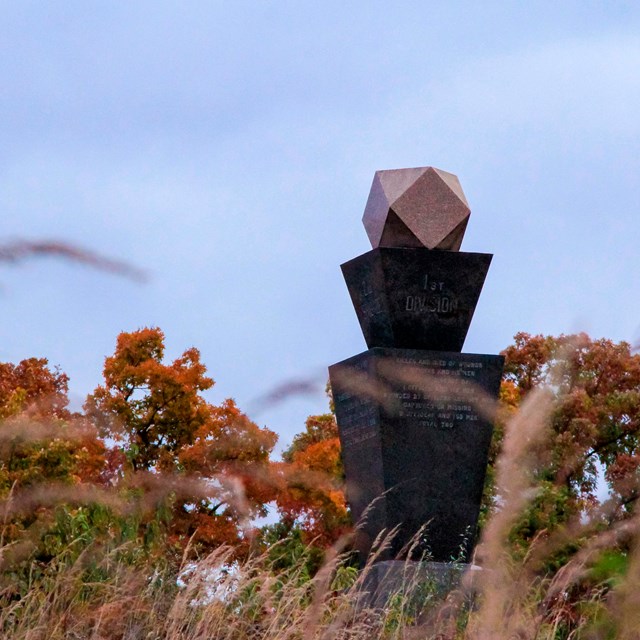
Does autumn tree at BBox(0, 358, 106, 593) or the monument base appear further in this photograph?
the monument base

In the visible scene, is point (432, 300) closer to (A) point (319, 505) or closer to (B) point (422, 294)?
(B) point (422, 294)

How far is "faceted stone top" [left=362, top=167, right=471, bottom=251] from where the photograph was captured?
1082cm

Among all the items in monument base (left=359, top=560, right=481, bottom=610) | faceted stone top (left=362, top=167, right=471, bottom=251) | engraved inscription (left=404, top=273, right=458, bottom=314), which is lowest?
monument base (left=359, top=560, right=481, bottom=610)

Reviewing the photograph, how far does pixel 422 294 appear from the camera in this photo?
10.7 m

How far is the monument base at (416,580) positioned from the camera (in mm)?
8945

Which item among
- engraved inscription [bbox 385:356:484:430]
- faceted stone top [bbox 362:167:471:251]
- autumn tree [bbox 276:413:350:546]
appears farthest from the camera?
autumn tree [bbox 276:413:350:546]

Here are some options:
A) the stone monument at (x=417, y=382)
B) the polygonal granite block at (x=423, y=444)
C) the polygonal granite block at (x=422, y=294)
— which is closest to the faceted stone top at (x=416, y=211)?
the stone monument at (x=417, y=382)

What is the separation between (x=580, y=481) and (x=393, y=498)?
11457 millimetres

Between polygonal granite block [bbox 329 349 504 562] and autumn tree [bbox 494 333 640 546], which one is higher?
autumn tree [bbox 494 333 640 546]

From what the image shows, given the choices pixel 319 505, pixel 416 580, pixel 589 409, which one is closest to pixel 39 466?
pixel 319 505

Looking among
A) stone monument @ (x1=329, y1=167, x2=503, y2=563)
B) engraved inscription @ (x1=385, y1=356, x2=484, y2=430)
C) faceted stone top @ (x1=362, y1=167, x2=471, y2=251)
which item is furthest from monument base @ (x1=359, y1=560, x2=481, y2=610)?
faceted stone top @ (x1=362, y1=167, x2=471, y2=251)

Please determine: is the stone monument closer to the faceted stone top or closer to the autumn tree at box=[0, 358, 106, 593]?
the faceted stone top

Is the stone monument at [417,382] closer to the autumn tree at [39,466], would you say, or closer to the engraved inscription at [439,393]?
the engraved inscription at [439,393]

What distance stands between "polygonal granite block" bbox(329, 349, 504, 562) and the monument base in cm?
33
